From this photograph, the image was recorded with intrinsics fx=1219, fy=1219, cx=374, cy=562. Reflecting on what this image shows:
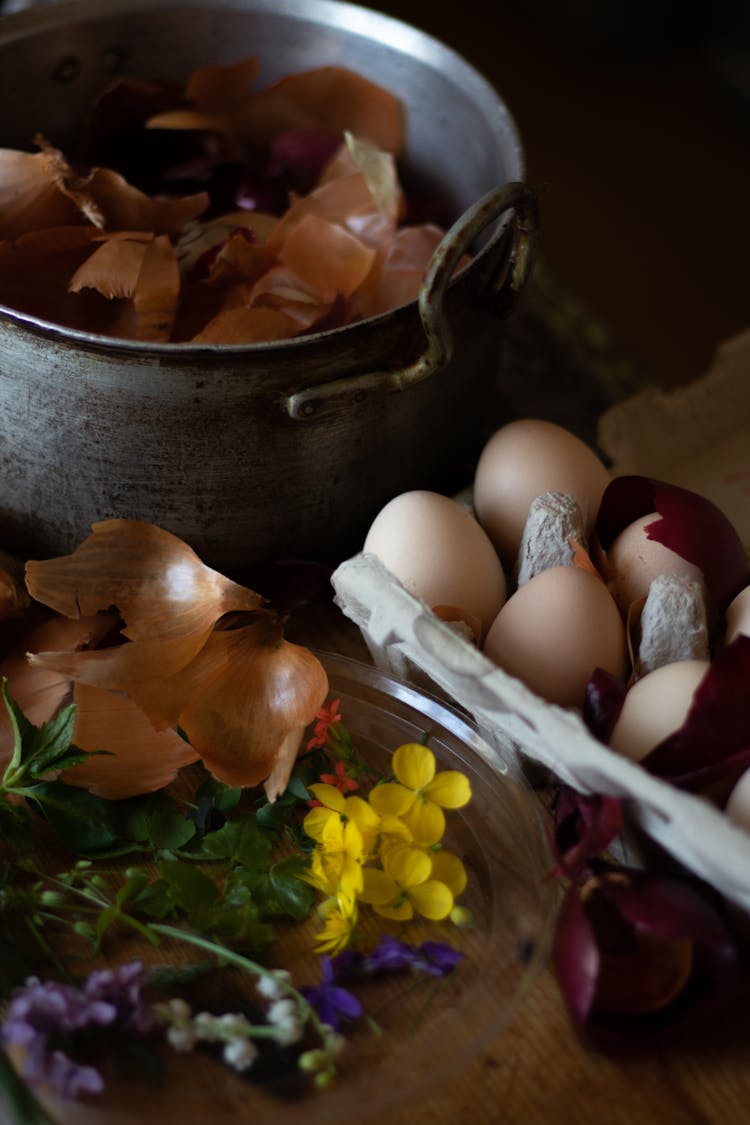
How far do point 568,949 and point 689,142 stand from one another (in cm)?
142

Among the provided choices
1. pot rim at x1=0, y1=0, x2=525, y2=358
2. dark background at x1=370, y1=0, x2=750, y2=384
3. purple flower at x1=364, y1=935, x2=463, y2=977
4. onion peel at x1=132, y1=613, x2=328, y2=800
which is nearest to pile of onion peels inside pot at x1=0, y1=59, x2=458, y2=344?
pot rim at x1=0, y1=0, x2=525, y2=358

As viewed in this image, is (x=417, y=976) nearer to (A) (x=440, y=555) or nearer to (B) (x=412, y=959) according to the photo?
(B) (x=412, y=959)

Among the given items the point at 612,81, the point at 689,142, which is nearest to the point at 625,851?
the point at 689,142

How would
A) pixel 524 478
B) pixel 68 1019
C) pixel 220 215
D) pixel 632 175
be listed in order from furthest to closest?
pixel 632 175 → pixel 220 215 → pixel 524 478 → pixel 68 1019

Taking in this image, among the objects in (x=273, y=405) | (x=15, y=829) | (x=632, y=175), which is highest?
(x=273, y=405)

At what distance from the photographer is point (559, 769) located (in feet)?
1.32

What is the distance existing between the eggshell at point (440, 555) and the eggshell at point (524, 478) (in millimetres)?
30

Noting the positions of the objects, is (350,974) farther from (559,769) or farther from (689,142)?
(689,142)

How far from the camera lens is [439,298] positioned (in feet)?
1.47

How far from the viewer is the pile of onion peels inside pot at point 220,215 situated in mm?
529

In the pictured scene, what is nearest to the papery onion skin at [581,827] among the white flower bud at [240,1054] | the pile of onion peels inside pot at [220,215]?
the white flower bud at [240,1054]

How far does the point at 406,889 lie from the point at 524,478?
0.18 m

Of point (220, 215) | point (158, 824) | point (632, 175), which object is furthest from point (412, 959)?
point (632, 175)

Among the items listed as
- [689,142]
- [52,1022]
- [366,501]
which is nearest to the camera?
[52,1022]
